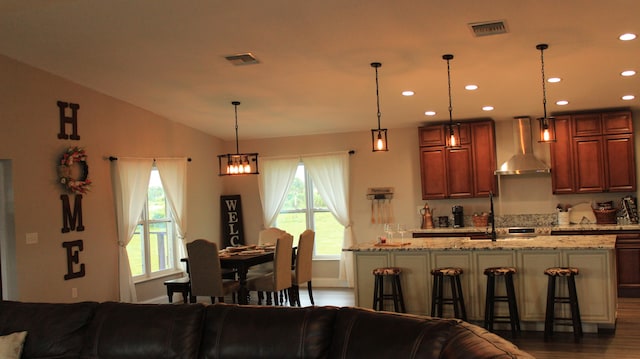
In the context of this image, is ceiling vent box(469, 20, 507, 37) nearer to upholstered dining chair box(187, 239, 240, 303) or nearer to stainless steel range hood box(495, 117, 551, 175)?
stainless steel range hood box(495, 117, 551, 175)

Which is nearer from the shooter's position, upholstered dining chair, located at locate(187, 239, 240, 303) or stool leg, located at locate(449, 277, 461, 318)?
stool leg, located at locate(449, 277, 461, 318)

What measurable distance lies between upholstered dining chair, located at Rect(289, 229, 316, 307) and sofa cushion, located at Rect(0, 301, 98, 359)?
409cm

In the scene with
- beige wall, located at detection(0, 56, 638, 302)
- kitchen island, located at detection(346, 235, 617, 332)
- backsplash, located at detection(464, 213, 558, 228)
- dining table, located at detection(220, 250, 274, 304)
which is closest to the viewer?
kitchen island, located at detection(346, 235, 617, 332)

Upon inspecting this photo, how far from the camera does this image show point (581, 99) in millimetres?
7426

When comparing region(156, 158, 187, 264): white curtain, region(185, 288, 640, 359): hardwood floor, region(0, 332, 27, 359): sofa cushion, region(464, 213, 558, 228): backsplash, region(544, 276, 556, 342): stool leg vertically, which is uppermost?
region(156, 158, 187, 264): white curtain

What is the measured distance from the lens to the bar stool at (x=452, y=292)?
5762 mm

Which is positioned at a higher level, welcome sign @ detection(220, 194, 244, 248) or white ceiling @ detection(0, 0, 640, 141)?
white ceiling @ detection(0, 0, 640, 141)

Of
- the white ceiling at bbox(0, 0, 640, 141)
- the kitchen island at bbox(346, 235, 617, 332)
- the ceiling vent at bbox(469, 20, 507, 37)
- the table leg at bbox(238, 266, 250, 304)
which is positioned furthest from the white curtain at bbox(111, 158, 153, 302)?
the ceiling vent at bbox(469, 20, 507, 37)

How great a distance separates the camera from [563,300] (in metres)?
5.61

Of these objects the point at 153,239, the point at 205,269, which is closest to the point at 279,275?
the point at 205,269

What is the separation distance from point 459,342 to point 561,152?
650 cm

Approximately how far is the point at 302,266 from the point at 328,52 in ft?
10.2

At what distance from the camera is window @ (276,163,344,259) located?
968 cm

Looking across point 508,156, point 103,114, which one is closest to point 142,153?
point 103,114
